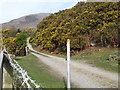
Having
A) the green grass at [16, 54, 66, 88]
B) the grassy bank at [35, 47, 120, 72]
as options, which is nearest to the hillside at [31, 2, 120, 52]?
the grassy bank at [35, 47, 120, 72]

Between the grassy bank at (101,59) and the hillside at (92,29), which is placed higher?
the hillside at (92,29)

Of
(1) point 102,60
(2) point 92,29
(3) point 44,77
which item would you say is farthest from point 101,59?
(2) point 92,29

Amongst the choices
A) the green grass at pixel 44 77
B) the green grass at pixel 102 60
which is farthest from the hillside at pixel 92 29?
the green grass at pixel 44 77

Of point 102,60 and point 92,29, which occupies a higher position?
point 92,29

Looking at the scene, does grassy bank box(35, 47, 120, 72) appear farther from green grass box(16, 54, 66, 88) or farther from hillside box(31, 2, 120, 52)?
green grass box(16, 54, 66, 88)

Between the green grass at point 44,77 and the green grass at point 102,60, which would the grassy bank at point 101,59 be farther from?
the green grass at point 44,77

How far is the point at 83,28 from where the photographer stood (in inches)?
491

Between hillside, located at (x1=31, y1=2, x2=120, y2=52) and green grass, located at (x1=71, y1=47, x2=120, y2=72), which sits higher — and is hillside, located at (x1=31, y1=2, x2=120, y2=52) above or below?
above

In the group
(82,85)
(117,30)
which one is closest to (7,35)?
(117,30)

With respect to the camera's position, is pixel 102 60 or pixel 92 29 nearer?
pixel 102 60

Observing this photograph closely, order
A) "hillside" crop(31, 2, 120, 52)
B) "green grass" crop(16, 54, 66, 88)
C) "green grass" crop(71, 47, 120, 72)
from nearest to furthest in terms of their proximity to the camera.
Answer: "green grass" crop(16, 54, 66, 88) < "green grass" crop(71, 47, 120, 72) < "hillside" crop(31, 2, 120, 52)

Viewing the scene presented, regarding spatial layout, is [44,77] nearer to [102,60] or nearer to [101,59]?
[102,60]

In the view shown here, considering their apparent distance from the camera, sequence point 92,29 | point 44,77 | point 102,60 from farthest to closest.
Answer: point 92,29 < point 102,60 < point 44,77

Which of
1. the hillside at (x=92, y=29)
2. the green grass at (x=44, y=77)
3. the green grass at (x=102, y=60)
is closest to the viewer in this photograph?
the green grass at (x=44, y=77)
